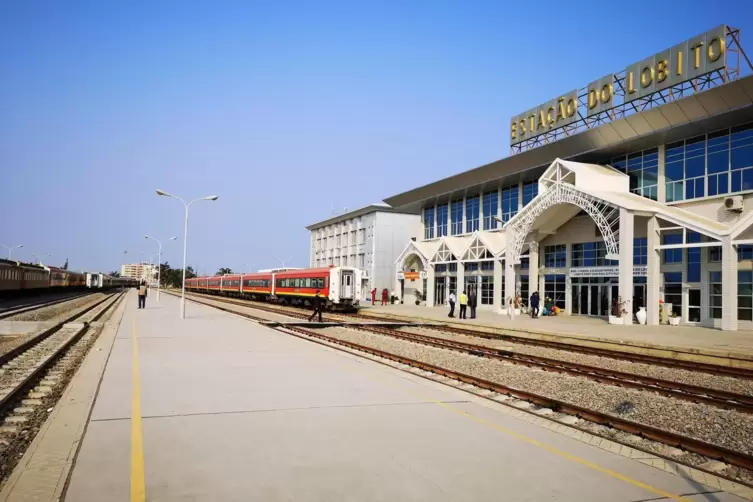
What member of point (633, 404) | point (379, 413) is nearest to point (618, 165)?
point (633, 404)

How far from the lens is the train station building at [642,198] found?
25578 millimetres

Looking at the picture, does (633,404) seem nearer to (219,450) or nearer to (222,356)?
(219,450)

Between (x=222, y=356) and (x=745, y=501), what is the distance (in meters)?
11.1

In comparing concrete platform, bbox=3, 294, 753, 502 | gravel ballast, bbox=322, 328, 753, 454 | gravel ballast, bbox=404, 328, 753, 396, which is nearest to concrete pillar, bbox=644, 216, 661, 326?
gravel ballast, bbox=404, 328, 753, 396

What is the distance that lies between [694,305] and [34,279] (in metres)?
57.3

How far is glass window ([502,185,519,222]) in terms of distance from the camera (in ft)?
136

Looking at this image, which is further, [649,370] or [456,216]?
[456,216]

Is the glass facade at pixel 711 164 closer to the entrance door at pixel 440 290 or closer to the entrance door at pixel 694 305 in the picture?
the entrance door at pixel 694 305

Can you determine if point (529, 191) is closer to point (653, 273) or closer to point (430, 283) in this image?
point (430, 283)

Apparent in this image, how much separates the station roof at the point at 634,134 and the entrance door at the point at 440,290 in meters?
7.92

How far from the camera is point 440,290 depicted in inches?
1932

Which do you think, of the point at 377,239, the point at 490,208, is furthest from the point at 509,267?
the point at 377,239

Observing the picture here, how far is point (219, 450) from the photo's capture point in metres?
6.02

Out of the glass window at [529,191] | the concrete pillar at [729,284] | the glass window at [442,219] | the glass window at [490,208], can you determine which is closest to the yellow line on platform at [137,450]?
the concrete pillar at [729,284]
